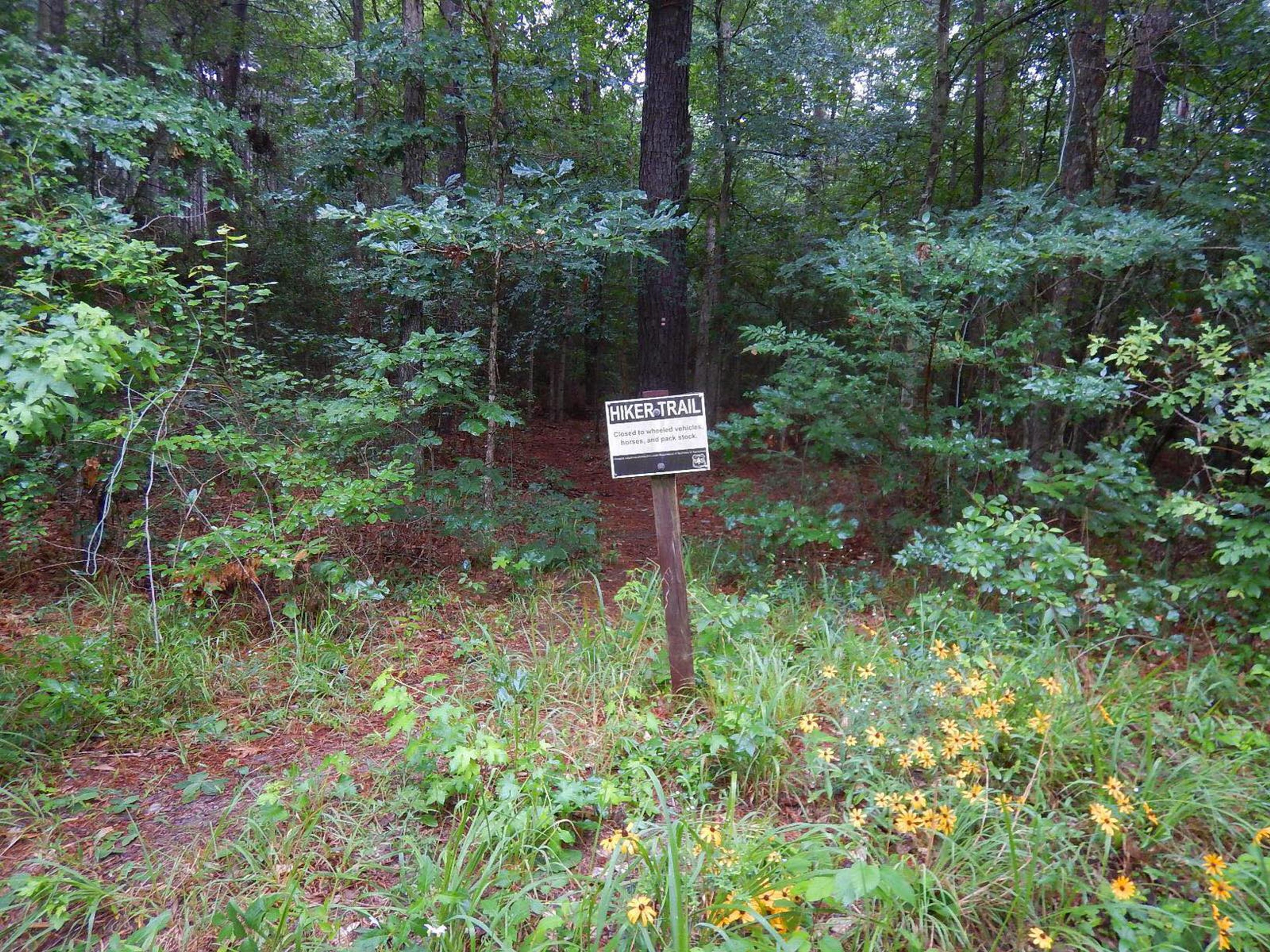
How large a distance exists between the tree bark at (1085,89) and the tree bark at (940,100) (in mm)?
1309

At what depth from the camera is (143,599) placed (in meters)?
4.31

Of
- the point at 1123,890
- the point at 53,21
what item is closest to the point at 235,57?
the point at 53,21

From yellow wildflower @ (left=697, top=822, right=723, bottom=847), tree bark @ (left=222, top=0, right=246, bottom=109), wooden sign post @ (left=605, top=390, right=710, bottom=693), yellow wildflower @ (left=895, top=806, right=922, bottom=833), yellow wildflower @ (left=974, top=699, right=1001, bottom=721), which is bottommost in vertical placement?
yellow wildflower @ (left=697, top=822, right=723, bottom=847)

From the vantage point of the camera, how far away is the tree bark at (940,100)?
6.84m

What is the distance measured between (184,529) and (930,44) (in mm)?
10177

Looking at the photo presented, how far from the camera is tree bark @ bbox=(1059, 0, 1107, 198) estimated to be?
18.0 ft

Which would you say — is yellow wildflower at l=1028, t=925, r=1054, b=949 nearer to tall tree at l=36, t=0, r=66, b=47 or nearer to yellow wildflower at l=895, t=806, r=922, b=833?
yellow wildflower at l=895, t=806, r=922, b=833

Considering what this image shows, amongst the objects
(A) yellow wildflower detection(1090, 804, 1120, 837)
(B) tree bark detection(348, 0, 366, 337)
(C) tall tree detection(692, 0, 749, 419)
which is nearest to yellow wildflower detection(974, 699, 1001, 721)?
(A) yellow wildflower detection(1090, 804, 1120, 837)

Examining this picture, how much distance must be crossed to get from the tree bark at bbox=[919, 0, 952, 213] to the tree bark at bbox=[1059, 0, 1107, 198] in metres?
1.31

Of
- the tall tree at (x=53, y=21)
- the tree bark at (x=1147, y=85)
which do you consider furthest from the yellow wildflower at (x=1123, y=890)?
the tall tree at (x=53, y=21)

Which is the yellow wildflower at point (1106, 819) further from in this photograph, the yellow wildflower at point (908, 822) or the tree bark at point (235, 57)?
the tree bark at point (235, 57)

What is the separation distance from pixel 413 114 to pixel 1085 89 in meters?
6.34

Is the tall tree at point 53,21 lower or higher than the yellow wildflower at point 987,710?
higher

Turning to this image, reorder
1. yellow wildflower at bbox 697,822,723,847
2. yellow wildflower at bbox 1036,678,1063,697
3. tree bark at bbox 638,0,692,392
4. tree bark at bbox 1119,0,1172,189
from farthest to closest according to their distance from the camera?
tree bark at bbox 638,0,692,392, tree bark at bbox 1119,0,1172,189, yellow wildflower at bbox 1036,678,1063,697, yellow wildflower at bbox 697,822,723,847
